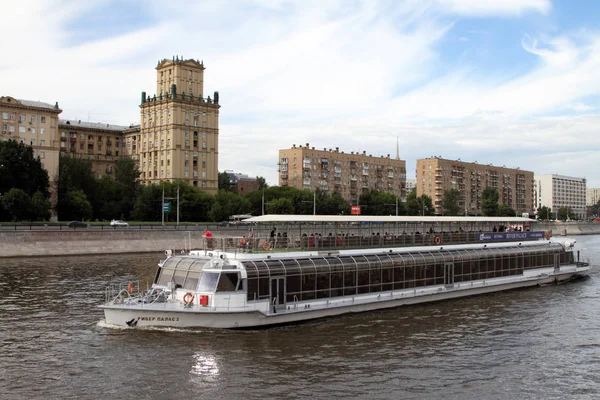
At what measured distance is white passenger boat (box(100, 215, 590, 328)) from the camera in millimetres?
26422

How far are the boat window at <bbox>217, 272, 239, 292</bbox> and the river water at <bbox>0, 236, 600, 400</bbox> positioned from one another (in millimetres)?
1837

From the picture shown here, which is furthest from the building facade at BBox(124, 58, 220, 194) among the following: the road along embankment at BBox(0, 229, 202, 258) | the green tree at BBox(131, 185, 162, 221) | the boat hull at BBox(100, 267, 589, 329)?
the boat hull at BBox(100, 267, 589, 329)

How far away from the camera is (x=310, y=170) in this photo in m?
159

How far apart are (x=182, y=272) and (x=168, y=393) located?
977 centimetres

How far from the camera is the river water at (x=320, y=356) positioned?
1955 cm

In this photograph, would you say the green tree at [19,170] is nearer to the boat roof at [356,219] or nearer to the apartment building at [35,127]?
the apartment building at [35,127]

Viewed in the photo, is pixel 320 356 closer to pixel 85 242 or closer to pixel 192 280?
pixel 192 280

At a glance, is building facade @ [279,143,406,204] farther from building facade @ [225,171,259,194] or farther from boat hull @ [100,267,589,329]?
boat hull @ [100,267,589,329]

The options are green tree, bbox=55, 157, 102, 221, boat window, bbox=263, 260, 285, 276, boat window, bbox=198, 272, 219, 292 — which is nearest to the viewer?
boat window, bbox=198, 272, 219, 292

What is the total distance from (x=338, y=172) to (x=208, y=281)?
13900 cm

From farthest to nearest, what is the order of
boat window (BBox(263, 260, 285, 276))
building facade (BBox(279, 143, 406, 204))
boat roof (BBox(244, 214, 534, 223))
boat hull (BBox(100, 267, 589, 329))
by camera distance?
building facade (BBox(279, 143, 406, 204))
boat roof (BBox(244, 214, 534, 223))
boat window (BBox(263, 260, 285, 276))
boat hull (BBox(100, 267, 589, 329))

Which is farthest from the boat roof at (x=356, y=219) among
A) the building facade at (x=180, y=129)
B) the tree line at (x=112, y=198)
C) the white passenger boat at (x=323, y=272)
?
the building facade at (x=180, y=129)

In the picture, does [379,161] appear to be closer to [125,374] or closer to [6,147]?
[6,147]

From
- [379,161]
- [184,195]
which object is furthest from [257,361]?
[379,161]
